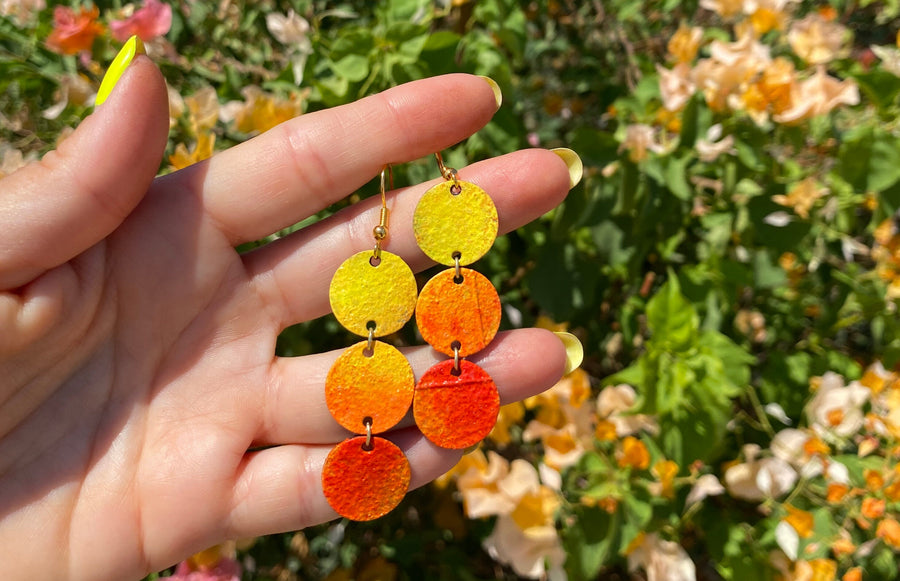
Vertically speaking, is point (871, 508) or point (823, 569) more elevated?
point (871, 508)

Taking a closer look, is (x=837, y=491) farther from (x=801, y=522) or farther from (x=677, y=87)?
(x=677, y=87)

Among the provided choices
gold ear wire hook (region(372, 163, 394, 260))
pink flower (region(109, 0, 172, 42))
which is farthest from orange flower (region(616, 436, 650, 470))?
pink flower (region(109, 0, 172, 42))

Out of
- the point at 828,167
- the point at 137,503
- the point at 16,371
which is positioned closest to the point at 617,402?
the point at 828,167

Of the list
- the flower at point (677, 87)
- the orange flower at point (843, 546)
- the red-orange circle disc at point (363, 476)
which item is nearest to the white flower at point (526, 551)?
the red-orange circle disc at point (363, 476)

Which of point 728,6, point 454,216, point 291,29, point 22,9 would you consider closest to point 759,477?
point 454,216

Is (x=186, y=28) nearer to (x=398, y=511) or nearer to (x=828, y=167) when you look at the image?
(x=398, y=511)

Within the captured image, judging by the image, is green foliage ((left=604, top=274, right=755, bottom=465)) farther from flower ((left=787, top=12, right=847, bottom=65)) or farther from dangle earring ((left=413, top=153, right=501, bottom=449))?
flower ((left=787, top=12, right=847, bottom=65))
